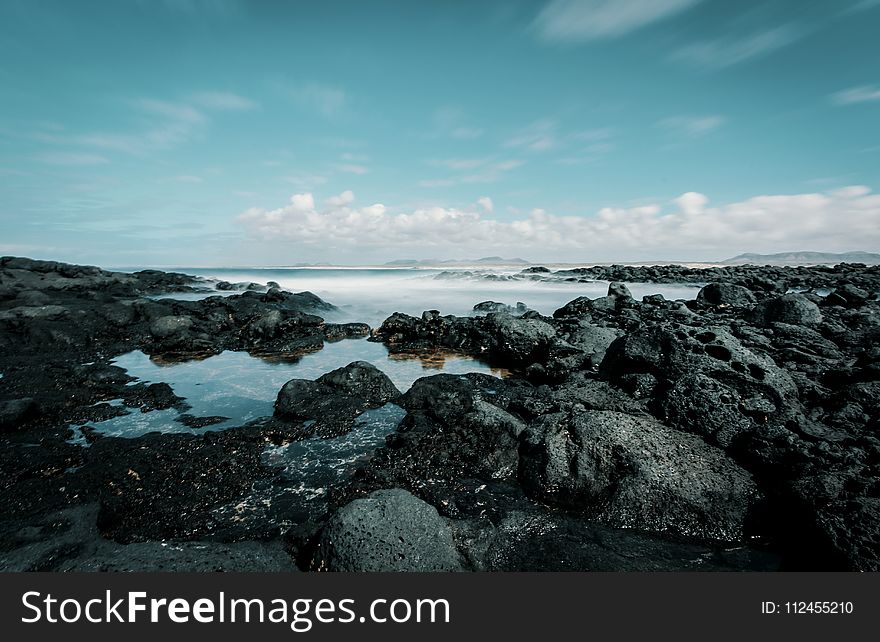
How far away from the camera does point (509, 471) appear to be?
469cm

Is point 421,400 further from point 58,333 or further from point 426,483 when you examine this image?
point 58,333

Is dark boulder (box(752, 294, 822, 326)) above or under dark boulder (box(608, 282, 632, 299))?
under

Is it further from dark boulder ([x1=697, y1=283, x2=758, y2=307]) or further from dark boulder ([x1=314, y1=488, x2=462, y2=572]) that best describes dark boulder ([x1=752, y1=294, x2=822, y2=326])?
dark boulder ([x1=314, y1=488, x2=462, y2=572])

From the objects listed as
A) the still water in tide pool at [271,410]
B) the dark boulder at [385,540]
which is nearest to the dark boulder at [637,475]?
the dark boulder at [385,540]

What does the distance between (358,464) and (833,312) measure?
56.6 ft

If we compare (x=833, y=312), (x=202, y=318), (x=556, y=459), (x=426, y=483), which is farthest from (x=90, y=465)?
(x=833, y=312)

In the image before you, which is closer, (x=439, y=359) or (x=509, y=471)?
(x=509, y=471)

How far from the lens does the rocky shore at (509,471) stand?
10.6ft

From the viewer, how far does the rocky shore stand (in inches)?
127

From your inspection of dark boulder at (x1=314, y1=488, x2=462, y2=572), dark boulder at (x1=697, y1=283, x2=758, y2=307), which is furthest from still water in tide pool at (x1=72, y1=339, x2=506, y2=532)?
dark boulder at (x1=697, y1=283, x2=758, y2=307)

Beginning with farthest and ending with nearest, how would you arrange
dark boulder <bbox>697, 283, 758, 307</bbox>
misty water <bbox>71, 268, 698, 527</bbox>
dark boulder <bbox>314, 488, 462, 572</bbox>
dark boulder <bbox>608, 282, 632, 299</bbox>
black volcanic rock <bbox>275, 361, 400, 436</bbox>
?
dark boulder <bbox>697, 283, 758, 307</bbox> < dark boulder <bbox>608, 282, 632, 299</bbox> < black volcanic rock <bbox>275, 361, 400, 436</bbox> < misty water <bbox>71, 268, 698, 527</bbox> < dark boulder <bbox>314, 488, 462, 572</bbox>

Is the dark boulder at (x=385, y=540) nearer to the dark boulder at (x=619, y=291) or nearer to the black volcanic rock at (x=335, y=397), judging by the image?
the black volcanic rock at (x=335, y=397)

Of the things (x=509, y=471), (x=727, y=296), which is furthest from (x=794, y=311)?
(x=509, y=471)

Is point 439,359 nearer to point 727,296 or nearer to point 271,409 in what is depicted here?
point 271,409
